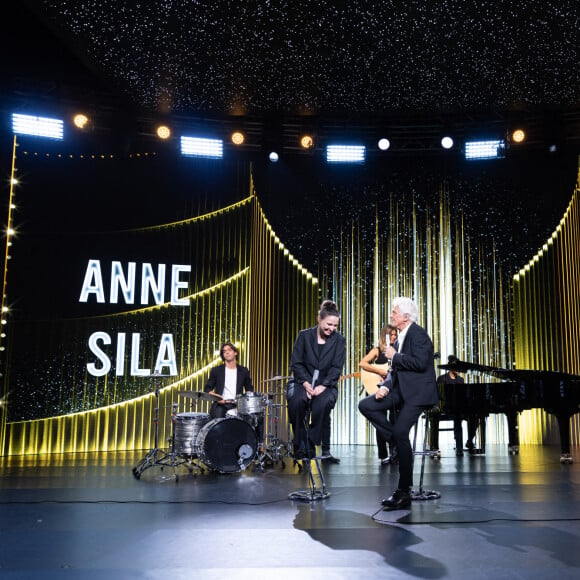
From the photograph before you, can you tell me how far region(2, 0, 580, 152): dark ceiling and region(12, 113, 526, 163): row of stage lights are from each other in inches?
14.2

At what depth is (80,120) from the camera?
340 inches

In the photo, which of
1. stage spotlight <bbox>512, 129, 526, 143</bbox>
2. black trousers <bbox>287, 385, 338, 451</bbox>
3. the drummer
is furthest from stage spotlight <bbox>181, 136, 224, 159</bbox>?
black trousers <bbox>287, 385, 338, 451</bbox>

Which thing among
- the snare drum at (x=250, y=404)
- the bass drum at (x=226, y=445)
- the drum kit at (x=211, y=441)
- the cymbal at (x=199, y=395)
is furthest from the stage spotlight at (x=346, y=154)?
the bass drum at (x=226, y=445)

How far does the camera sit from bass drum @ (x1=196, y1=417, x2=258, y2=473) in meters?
5.72

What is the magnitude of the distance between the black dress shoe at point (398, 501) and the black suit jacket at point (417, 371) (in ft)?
1.87

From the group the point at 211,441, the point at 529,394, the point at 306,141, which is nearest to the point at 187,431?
the point at 211,441

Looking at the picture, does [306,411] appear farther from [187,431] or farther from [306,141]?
[306,141]

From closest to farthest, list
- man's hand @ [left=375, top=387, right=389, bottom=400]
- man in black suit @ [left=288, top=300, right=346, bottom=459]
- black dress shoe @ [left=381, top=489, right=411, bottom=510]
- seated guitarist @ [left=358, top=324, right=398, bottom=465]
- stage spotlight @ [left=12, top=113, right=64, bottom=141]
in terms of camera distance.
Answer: black dress shoe @ [left=381, top=489, right=411, bottom=510] → man's hand @ [left=375, top=387, right=389, bottom=400] → man in black suit @ [left=288, top=300, right=346, bottom=459] → seated guitarist @ [left=358, top=324, right=398, bottom=465] → stage spotlight @ [left=12, top=113, right=64, bottom=141]

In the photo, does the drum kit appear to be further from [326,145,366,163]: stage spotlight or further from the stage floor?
[326,145,366,163]: stage spotlight

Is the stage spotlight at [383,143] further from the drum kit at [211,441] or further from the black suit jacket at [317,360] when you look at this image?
the black suit jacket at [317,360]

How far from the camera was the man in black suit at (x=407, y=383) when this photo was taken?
12.5ft

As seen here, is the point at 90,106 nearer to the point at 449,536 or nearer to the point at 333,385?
the point at 333,385

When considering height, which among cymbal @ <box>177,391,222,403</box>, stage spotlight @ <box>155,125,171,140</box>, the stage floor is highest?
stage spotlight @ <box>155,125,171,140</box>

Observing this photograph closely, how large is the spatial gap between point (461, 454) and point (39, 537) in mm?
6125
